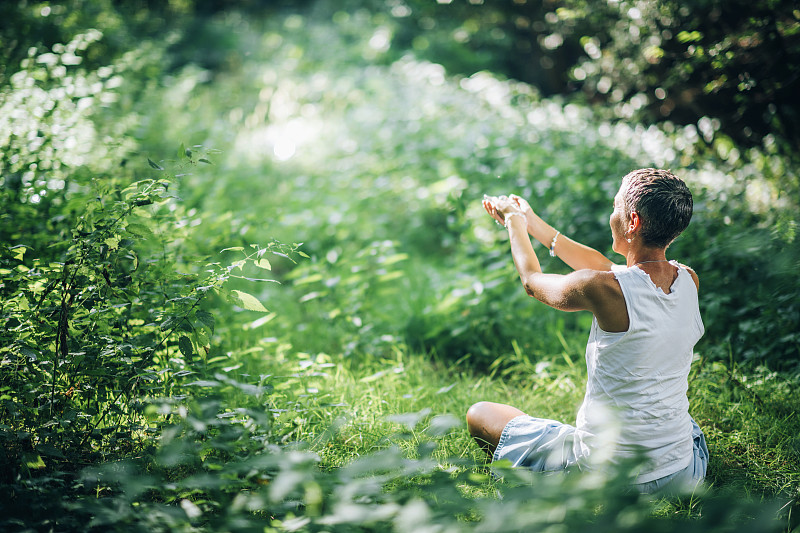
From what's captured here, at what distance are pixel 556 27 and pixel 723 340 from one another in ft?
13.1

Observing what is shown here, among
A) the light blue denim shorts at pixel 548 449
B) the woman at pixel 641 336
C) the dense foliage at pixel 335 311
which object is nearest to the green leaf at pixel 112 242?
the dense foliage at pixel 335 311

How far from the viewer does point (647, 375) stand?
5.91 ft

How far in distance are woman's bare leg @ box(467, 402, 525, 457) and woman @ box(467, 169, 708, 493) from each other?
0.24 metres

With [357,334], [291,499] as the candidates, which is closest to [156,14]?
[357,334]

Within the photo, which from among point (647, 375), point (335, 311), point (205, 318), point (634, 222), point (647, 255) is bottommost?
point (335, 311)

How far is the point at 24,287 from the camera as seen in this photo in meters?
2.19

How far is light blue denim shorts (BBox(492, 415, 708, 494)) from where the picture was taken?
190 cm

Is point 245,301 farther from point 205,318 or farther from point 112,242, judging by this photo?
point 112,242

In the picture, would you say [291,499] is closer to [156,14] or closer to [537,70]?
[537,70]

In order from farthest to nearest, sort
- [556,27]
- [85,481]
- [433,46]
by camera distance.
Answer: [433,46], [556,27], [85,481]

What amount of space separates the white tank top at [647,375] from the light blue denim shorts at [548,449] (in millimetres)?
42

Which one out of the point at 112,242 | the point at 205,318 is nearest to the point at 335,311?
the point at 205,318

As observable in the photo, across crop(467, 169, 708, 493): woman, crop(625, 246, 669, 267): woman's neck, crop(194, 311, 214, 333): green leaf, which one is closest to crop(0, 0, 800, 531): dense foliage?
crop(194, 311, 214, 333): green leaf

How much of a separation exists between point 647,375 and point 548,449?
469mm
